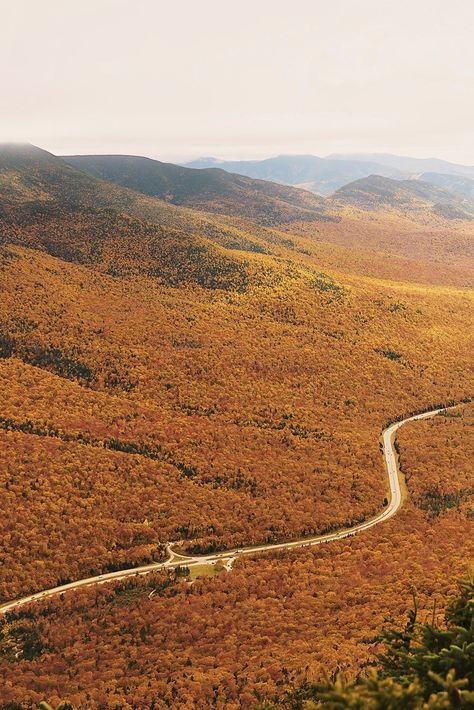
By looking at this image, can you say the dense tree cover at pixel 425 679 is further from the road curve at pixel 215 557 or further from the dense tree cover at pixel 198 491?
the road curve at pixel 215 557

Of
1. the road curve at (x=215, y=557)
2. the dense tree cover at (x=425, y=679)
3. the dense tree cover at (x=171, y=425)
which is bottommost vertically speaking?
the road curve at (x=215, y=557)

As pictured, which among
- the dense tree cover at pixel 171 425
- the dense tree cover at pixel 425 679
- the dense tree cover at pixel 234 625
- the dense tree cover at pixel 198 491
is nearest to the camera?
the dense tree cover at pixel 425 679

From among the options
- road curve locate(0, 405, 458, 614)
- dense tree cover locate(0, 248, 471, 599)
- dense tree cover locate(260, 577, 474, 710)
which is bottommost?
road curve locate(0, 405, 458, 614)

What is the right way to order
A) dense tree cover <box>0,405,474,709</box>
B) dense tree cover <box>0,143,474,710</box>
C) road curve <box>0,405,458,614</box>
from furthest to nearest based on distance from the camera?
road curve <box>0,405,458,614</box>, dense tree cover <box>0,143,474,710</box>, dense tree cover <box>0,405,474,709</box>

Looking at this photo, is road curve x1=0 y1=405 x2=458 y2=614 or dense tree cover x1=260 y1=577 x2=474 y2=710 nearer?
dense tree cover x1=260 y1=577 x2=474 y2=710

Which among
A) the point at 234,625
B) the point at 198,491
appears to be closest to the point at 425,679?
the point at 234,625

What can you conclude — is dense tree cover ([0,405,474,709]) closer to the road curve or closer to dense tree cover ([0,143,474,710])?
dense tree cover ([0,143,474,710])

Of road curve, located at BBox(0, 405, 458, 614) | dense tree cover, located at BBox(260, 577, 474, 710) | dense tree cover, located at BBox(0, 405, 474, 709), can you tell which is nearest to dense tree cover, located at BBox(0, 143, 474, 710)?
dense tree cover, located at BBox(0, 405, 474, 709)

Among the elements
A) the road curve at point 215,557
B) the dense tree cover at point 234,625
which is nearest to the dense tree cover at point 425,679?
the dense tree cover at point 234,625

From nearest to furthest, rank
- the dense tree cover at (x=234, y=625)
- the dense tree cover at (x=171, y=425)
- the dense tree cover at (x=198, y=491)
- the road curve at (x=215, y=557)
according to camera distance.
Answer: the dense tree cover at (x=234, y=625) < the dense tree cover at (x=198, y=491) < the road curve at (x=215, y=557) < the dense tree cover at (x=171, y=425)

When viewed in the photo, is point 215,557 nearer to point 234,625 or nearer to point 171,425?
point 234,625

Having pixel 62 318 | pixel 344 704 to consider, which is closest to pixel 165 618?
pixel 344 704
